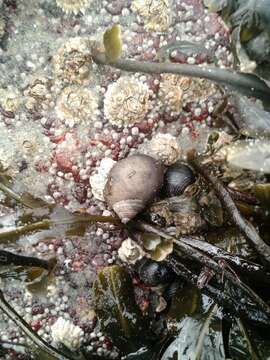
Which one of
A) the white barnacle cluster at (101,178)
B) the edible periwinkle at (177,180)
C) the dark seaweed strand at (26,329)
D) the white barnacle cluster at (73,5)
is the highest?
the white barnacle cluster at (73,5)

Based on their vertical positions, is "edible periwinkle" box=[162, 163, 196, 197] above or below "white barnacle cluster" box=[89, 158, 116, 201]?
above

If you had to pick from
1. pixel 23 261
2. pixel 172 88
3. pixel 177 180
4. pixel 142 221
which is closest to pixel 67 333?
pixel 23 261

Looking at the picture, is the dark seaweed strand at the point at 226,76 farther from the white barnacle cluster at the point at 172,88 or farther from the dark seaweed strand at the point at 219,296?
the dark seaweed strand at the point at 219,296

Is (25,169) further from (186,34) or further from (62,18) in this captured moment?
(186,34)

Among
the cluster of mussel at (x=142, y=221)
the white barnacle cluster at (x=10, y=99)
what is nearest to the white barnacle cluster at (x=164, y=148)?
the cluster of mussel at (x=142, y=221)

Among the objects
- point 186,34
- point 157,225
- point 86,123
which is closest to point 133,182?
point 157,225

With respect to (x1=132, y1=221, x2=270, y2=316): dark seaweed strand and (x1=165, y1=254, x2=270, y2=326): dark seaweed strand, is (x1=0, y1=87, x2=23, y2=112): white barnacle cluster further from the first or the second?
(x1=165, y1=254, x2=270, y2=326): dark seaweed strand

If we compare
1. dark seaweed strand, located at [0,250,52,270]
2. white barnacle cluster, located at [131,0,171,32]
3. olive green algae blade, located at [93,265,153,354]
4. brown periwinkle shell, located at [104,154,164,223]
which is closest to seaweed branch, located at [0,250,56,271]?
dark seaweed strand, located at [0,250,52,270]

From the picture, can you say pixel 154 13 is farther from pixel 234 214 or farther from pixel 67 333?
pixel 67 333
